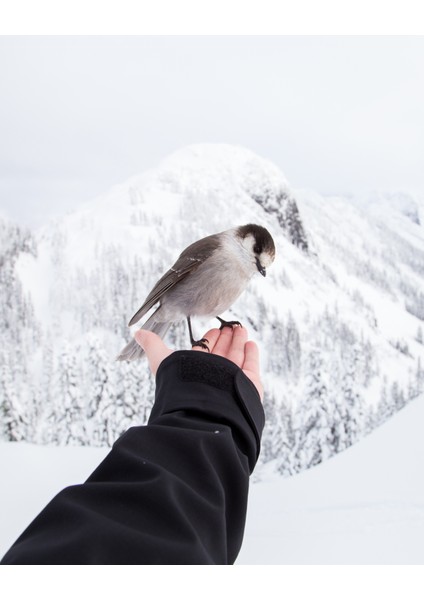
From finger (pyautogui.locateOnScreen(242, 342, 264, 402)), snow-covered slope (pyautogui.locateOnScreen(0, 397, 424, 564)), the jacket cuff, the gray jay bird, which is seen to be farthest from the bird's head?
snow-covered slope (pyautogui.locateOnScreen(0, 397, 424, 564))

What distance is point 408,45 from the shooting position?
105 inches

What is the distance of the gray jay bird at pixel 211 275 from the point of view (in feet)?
4.65

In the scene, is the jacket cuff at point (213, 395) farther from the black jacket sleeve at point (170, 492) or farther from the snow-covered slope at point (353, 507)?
the snow-covered slope at point (353, 507)

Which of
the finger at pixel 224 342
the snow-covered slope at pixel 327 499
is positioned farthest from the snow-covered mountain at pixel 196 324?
the finger at pixel 224 342

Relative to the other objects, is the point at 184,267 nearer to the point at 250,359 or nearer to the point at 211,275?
the point at 211,275

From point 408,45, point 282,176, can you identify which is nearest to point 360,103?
point 408,45

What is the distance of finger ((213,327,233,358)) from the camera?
1.47m

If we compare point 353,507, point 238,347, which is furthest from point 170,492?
point 353,507

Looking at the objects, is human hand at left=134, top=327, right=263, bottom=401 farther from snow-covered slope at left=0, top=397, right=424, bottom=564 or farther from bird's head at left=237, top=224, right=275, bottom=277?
snow-covered slope at left=0, top=397, right=424, bottom=564

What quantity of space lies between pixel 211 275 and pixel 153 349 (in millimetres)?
324

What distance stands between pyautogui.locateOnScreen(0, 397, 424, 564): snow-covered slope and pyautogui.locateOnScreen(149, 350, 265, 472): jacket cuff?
1.59 metres

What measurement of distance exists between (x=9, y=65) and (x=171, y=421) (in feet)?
8.19

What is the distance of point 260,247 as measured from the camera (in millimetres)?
1400

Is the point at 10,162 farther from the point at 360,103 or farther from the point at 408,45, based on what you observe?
the point at 408,45
